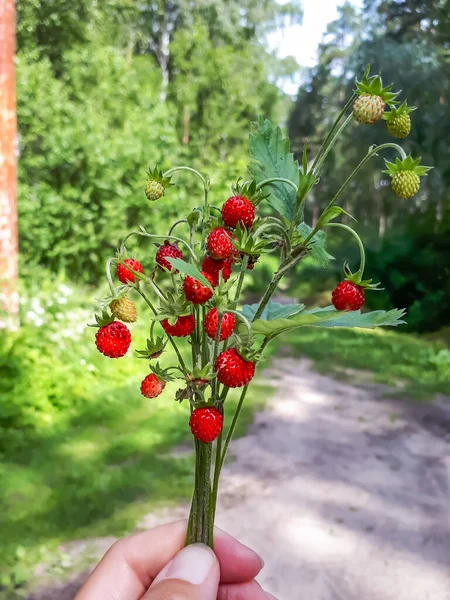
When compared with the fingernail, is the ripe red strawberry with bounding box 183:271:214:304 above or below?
above

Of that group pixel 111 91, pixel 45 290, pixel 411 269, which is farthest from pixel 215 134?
pixel 45 290

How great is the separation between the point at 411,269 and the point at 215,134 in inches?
237

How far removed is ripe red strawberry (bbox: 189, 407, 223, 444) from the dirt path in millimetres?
2256

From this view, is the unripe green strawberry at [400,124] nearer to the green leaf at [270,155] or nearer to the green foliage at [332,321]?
the green leaf at [270,155]

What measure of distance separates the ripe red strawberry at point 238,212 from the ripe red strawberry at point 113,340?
286 mm

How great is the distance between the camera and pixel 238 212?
978mm

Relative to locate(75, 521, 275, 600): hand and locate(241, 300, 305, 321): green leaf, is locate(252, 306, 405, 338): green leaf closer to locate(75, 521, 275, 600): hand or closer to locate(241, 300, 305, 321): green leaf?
locate(241, 300, 305, 321): green leaf

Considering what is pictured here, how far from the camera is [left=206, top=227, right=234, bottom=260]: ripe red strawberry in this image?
951 millimetres

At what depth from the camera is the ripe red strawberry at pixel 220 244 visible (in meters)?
0.95

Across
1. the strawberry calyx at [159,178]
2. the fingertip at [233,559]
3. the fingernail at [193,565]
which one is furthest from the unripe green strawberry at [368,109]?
the fingertip at [233,559]

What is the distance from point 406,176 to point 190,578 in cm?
91

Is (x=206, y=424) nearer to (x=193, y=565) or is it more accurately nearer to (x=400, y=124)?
(x=193, y=565)

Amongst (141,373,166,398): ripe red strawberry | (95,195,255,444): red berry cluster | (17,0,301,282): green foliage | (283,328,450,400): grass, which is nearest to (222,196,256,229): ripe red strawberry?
(95,195,255,444): red berry cluster

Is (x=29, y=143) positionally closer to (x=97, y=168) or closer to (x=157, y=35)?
(x=97, y=168)
